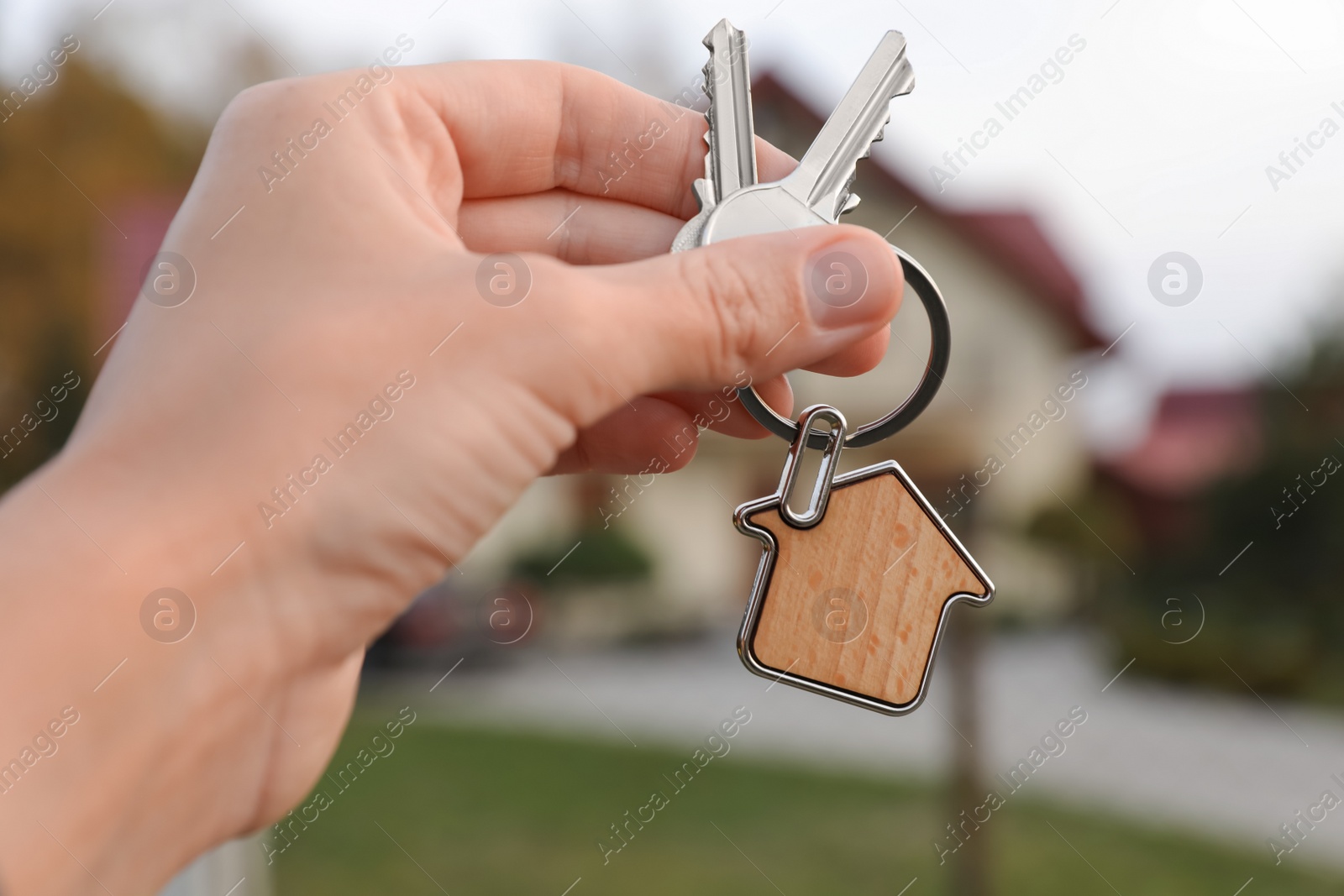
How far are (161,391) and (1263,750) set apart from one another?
1005 cm

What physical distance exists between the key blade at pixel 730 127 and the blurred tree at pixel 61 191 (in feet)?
48.1

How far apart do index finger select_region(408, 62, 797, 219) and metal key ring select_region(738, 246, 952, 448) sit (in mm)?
414

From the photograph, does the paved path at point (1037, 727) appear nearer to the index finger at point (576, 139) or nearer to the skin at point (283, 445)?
the index finger at point (576, 139)

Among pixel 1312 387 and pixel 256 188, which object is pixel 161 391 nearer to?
pixel 256 188

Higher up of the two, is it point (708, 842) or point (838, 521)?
point (838, 521)

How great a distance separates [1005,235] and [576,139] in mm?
14640

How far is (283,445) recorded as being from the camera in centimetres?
123

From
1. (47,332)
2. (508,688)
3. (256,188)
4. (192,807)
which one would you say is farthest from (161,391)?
(47,332)

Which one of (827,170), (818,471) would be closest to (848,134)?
(827,170)

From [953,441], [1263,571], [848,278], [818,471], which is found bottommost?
[953,441]

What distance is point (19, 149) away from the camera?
567 inches

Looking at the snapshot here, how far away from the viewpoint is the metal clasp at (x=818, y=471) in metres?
1.48

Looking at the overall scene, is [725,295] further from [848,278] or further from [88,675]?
[88,675]

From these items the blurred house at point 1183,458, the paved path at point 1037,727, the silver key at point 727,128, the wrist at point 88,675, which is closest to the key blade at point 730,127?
the silver key at point 727,128
